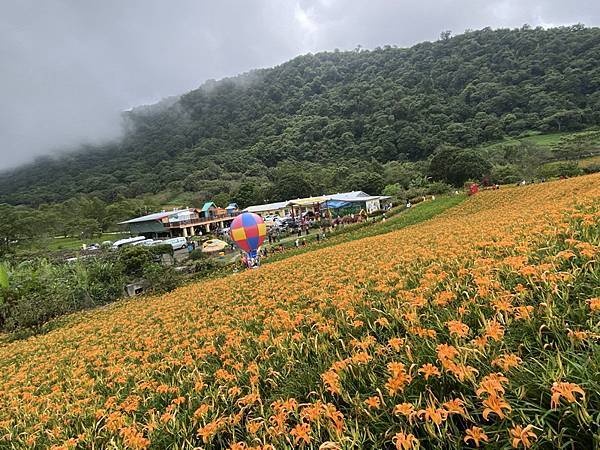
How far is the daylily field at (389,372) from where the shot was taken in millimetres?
1647

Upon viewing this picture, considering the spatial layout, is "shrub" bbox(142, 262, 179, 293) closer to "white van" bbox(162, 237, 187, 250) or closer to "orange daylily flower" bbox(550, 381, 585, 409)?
"orange daylily flower" bbox(550, 381, 585, 409)

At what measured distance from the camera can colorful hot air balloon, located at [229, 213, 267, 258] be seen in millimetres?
15617

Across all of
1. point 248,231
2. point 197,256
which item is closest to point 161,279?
point 248,231

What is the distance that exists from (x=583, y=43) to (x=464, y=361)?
307 ft

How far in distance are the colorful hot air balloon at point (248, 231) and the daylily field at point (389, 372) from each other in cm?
1069

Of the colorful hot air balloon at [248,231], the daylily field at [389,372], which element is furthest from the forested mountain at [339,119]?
the daylily field at [389,372]

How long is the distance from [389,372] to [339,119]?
98.9m

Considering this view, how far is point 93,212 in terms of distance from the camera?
2311 inches

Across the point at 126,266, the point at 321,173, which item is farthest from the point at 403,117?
the point at 126,266

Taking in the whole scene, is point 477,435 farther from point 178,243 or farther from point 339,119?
point 339,119

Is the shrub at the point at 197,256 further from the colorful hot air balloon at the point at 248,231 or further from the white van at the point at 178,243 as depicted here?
the white van at the point at 178,243

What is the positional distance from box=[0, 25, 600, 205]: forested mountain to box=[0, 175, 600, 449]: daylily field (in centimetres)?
4983

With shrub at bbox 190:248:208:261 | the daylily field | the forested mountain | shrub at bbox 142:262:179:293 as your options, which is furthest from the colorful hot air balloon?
the forested mountain

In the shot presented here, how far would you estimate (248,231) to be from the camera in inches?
614
